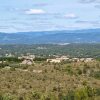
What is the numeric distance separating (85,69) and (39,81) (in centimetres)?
2527

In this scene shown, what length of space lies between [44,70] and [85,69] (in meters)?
11.8

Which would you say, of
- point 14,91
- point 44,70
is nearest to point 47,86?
point 14,91

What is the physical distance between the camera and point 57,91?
7300 cm

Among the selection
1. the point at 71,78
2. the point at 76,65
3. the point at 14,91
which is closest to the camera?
the point at 14,91

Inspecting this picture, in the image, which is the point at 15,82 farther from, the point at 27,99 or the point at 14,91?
the point at 27,99

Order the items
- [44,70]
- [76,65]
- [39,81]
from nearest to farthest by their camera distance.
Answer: [39,81] → [44,70] → [76,65]

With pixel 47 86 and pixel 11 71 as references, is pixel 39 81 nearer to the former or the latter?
pixel 47 86

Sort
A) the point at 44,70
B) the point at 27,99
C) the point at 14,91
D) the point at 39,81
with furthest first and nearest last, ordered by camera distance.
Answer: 1. the point at 44,70
2. the point at 39,81
3. the point at 14,91
4. the point at 27,99

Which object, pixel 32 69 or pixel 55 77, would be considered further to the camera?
pixel 32 69

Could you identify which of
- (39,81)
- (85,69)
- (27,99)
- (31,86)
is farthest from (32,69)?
(27,99)

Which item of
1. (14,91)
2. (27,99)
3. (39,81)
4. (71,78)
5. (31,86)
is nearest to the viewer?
(27,99)

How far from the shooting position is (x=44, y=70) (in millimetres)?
100750

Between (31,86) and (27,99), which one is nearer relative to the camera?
(27,99)

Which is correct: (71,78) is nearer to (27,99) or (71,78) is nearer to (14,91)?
(14,91)
